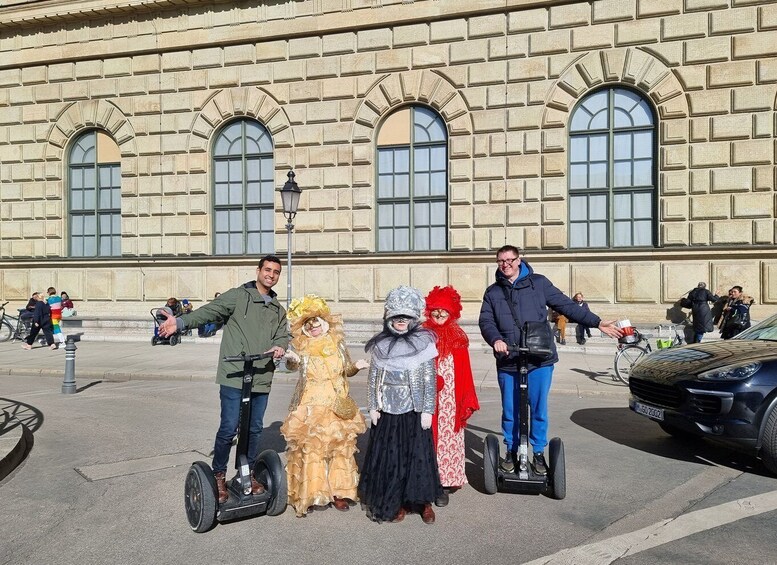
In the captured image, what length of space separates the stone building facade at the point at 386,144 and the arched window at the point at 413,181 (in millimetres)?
69

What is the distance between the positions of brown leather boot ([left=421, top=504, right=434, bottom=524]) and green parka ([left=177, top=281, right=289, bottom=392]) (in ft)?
5.01

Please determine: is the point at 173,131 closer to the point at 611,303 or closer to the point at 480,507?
the point at 611,303

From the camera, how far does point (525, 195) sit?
18016mm

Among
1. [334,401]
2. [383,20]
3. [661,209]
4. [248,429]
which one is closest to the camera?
[248,429]

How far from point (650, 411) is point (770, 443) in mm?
1240

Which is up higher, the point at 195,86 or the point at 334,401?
the point at 195,86

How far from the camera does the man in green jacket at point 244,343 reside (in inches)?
198

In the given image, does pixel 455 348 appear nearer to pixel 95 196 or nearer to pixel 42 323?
pixel 42 323

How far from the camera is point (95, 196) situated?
21906 mm

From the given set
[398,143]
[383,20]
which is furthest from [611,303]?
[383,20]

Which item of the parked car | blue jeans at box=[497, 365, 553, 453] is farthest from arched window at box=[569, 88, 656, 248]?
blue jeans at box=[497, 365, 553, 453]

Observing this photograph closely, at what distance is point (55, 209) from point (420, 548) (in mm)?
21212

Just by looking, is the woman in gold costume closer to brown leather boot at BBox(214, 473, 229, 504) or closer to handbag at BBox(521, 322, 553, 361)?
brown leather boot at BBox(214, 473, 229, 504)

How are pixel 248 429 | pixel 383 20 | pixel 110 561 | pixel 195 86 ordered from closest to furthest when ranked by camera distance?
pixel 110 561
pixel 248 429
pixel 383 20
pixel 195 86
